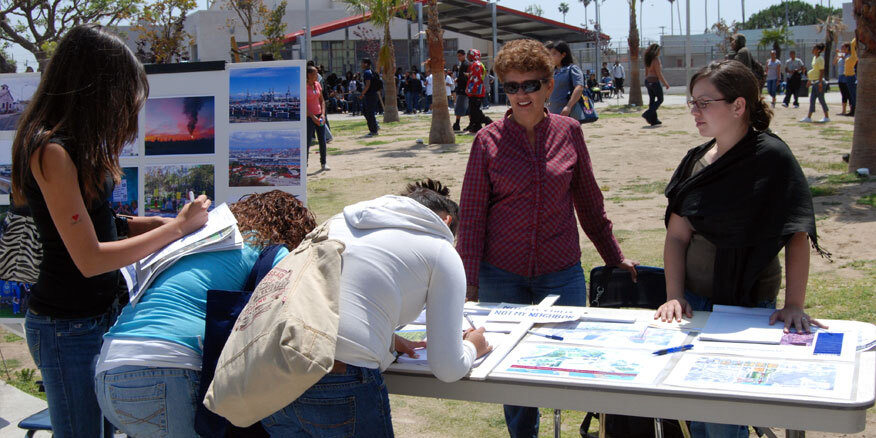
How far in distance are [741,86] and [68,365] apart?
8.05 feet

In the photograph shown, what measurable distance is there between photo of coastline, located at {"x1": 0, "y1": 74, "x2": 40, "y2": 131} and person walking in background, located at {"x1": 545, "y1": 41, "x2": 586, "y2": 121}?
214 inches

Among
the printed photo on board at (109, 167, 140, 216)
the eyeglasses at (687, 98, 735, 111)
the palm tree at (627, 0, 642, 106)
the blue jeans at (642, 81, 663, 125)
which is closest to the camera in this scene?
the eyeglasses at (687, 98, 735, 111)

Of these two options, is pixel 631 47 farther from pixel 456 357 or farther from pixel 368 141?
pixel 456 357

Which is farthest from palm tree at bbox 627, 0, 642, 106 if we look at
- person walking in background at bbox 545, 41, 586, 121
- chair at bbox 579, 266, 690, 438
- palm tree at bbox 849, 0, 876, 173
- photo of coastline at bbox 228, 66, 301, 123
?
chair at bbox 579, 266, 690, 438

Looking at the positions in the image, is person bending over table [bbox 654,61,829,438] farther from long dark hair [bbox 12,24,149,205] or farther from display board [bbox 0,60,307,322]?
display board [bbox 0,60,307,322]

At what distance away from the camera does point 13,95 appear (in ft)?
15.8

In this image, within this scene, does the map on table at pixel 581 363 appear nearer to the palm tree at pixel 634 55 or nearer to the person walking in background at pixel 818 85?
the person walking in background at pixel 818 85

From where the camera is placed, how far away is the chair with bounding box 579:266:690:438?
3.58 metres

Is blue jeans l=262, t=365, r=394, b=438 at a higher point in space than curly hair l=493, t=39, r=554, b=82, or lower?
lower

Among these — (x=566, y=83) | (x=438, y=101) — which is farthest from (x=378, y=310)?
(x=438, y=101)

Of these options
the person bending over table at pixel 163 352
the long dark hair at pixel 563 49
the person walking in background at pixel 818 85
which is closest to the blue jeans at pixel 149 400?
the person bending over table at pixel 163 352

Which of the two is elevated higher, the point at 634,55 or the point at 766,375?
the point at 634,55

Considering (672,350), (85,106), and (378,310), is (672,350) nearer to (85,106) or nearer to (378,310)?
(378,310)

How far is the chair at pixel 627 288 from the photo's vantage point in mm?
3582
